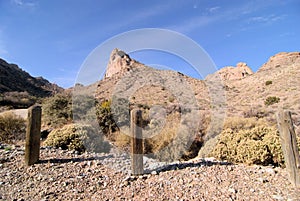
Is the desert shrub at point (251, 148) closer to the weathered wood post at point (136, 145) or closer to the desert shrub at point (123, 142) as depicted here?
the weathered wood post at point (136, 145)

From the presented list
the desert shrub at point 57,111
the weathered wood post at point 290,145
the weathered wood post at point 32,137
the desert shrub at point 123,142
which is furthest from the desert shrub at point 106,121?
the weathered wood post at point 290,145

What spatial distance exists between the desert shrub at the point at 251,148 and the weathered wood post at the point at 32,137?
408cm

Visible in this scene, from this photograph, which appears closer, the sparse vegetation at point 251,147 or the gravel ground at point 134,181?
the gravel ground at point 134,181

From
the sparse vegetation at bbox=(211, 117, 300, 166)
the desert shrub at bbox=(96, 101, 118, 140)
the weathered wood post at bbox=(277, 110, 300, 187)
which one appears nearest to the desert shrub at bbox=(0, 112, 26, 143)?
the desert shrub at bbox=(96, 101, 118, 140)

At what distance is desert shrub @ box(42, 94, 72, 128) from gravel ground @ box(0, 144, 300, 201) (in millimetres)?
7367

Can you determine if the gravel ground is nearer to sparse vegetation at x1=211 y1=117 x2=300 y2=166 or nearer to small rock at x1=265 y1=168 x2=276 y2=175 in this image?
small rock at x1=265 y1=168 x2=276 y2=175

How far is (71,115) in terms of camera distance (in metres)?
Answer: 12.9

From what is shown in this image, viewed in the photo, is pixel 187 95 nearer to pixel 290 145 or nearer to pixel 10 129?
pixel 10 129

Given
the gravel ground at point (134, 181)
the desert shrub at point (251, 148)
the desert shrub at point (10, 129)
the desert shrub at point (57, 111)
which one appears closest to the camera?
the gravel ground at point (134, 181)

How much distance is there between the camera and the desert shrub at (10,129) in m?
7.90

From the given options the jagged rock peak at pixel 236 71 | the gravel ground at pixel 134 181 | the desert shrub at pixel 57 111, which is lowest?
the gravel ground at pixel 134 181

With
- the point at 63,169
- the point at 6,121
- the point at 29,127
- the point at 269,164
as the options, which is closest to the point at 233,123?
the point at 269,164

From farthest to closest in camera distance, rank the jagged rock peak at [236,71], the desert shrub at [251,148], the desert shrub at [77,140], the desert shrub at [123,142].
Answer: the jagged rock peak at [236,71]
the desert shrub at [123,142]
the desert shrub at [77,140]
the desert shrub at [251,148]

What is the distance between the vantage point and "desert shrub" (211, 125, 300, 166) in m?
4.59
